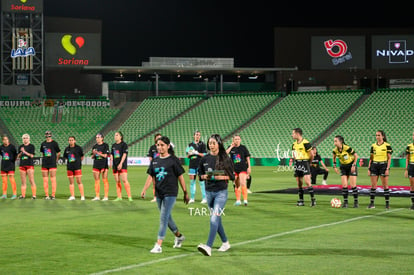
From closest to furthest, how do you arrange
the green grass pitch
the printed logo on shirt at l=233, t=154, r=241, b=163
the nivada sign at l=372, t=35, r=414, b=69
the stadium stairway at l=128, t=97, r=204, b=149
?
the green grass pitch < the printed logo on shirt at l=233, t=154, r=241, b=163 < the stadium stairway at l=128, t=97, r=204, b=149 < the nivada sign at l=372, t=35, r=414, b=69

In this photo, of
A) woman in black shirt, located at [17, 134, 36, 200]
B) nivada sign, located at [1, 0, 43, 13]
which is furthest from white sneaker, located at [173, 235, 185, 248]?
nivada sign, located at [1, 0, 43, 13]

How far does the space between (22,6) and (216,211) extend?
57707 millimetres

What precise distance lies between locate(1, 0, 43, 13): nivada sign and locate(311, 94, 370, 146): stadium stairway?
29.3 metres

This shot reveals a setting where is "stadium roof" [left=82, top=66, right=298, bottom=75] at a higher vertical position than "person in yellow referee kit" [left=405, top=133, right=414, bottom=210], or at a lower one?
higher

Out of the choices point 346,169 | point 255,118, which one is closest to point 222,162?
point 346,169

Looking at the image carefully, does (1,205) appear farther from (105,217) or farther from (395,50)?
(395,50)

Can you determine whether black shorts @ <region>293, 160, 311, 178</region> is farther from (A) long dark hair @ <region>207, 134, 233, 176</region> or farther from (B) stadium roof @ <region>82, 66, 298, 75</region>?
(B) stadium roof @ <region>82, 66, 298, 75</region>

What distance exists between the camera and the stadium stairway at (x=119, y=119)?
63.3 meters

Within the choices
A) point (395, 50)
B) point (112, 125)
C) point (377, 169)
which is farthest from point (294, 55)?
point (377, 169)

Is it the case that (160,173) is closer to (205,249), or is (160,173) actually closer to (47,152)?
(205,249)

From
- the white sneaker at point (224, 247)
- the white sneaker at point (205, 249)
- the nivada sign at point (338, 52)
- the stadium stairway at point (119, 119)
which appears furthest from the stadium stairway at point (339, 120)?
the white sneaker at point (205, 249)

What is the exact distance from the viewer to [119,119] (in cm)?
6769

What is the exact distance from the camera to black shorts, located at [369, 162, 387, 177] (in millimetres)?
19422

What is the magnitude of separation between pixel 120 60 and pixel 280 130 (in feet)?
97.8
